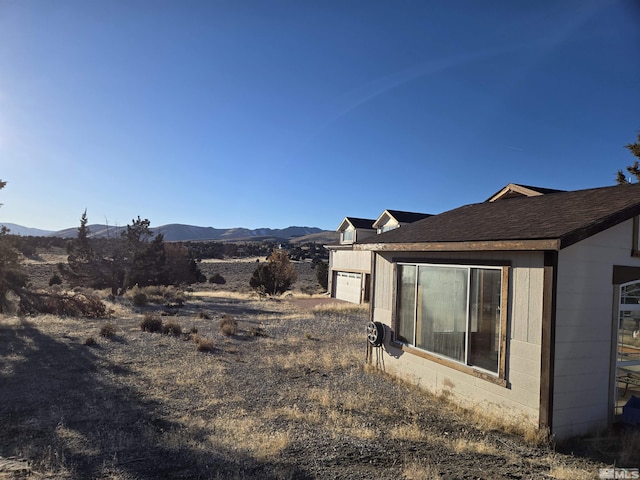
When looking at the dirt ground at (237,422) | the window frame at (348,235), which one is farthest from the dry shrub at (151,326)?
the window frame at (348,235)

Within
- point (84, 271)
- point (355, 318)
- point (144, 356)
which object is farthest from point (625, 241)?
point (84, 271)

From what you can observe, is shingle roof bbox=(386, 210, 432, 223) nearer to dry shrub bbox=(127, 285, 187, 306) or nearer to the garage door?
the garage door

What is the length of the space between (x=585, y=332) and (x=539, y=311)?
0.75 m

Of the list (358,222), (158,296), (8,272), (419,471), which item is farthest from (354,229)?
(419,471)

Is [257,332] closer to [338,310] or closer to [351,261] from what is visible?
[338,310]

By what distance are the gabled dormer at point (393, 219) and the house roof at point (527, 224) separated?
745 inches

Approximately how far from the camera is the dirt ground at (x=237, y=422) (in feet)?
15.3

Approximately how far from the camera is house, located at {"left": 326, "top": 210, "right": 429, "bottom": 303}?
26.9 m

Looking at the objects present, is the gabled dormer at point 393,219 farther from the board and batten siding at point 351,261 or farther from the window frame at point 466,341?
the window frame at point 466,341

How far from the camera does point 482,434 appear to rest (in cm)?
578

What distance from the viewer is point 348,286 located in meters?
28.9

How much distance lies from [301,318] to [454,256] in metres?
12.7

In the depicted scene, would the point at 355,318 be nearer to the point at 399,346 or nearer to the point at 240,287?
the point at 399,346

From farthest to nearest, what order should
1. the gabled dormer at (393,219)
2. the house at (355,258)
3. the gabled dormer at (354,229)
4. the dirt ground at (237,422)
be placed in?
the gabled dormer at (354,229), the gabled dormer at (393,219), the house at (355,258), the dirt ground at (237,422)
